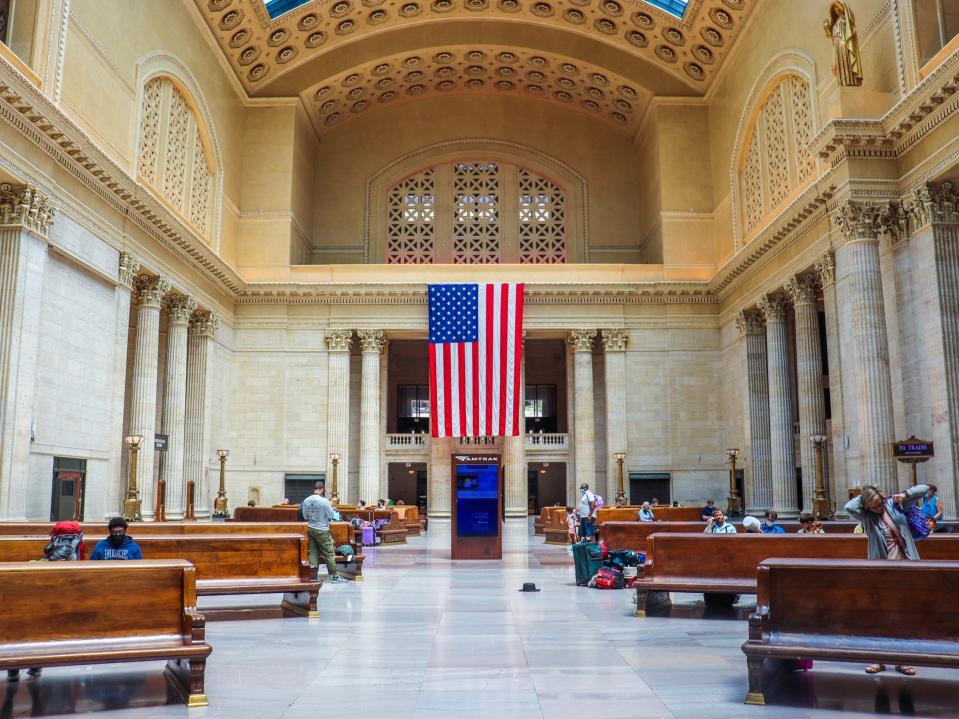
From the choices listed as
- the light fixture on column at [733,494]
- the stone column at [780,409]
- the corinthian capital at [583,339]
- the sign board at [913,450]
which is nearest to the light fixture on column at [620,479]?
the light fixture on column at [733,494]

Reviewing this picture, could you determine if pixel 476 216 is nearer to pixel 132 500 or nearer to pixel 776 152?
pixel 776 152

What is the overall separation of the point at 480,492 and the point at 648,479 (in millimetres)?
14362

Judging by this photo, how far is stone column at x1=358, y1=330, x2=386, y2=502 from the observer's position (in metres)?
30.8

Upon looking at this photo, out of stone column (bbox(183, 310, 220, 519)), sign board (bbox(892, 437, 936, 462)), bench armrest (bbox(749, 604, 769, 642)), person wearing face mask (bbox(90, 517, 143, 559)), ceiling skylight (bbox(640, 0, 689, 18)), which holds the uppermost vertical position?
ceiling skylight (bbox(640, 0, 689, 18))

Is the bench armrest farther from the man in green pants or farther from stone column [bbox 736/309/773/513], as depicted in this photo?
stone column [bbox 736/309/773/513]

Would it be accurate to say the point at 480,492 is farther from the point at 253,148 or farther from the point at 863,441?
the point at 253,148

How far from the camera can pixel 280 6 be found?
28.1 metres

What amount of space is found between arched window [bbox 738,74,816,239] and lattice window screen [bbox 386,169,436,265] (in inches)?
504

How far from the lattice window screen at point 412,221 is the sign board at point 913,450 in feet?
69.8

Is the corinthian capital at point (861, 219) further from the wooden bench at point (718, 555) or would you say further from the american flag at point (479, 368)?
the wooden bench at point (718, 555)

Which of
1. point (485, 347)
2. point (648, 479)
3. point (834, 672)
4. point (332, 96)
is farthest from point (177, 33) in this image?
point (834, 672)

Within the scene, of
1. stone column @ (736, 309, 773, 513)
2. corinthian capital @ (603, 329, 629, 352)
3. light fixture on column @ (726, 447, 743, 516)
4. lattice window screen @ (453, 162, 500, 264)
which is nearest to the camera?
light fixture on column @ (726, 447, 743, 516)

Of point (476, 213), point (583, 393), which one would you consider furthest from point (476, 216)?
point (583, 393)

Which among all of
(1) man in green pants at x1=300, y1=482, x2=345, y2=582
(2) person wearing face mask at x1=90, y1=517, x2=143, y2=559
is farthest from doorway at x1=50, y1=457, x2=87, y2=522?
(2) person wearing face mask at x1=90, y1=517, x2=143, y2=559
